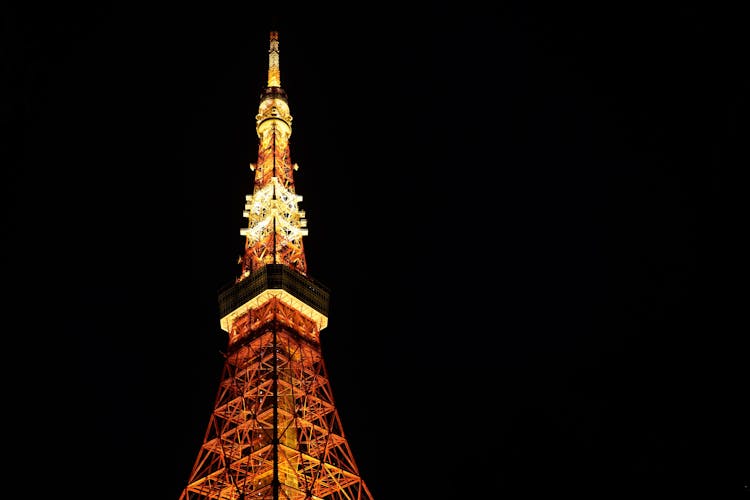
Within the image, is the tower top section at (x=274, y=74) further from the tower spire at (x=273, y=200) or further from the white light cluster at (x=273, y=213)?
the white light cluster at (x=273, y=213)

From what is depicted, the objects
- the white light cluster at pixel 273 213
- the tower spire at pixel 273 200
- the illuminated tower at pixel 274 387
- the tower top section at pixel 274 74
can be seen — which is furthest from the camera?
the tower top section at pixel 274 74

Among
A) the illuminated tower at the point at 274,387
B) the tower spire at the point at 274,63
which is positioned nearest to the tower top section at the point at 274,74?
the tower spire at the point at 274,63

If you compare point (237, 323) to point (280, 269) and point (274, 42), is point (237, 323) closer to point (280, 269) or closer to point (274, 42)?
point (280, 269)

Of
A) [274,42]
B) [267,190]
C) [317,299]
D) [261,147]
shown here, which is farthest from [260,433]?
[274,42]

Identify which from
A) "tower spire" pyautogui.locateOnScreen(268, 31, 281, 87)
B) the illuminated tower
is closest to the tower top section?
"tower spire" pyautogui.locateOnScreen(268, 31, 281, 87)

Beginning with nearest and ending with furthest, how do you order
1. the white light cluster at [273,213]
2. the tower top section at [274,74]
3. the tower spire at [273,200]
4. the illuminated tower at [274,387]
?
the illuminated tower at [274,387], the tower spire at [273,200], the white light cluster at [273,213], the tower top section at [274,74]

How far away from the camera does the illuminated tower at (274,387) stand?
1199 inches

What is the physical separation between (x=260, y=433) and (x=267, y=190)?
12.1m

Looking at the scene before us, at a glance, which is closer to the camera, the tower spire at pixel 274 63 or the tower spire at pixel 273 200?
the tower spire at pixel 273 200

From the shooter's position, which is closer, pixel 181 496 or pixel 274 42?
pixel 181 496

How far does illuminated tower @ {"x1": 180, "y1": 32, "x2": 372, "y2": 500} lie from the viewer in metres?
30.5

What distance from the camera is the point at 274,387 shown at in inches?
1272

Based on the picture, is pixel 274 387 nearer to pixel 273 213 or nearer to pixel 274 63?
pixel 273 213

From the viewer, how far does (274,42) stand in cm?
4759
